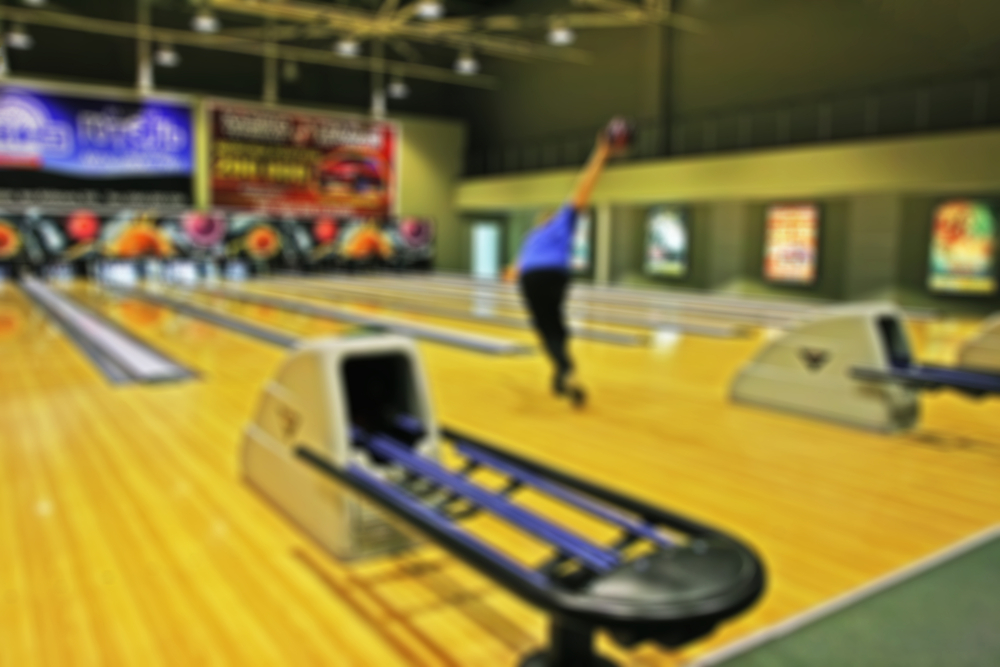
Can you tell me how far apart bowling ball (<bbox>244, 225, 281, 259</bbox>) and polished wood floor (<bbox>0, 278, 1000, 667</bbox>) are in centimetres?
998

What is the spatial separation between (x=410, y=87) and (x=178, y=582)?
1508 cm

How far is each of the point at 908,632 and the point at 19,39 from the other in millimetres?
12701

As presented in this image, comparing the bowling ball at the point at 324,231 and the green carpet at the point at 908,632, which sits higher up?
the bowling ball at the point at 324,231

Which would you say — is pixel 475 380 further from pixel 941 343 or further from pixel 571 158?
pixel 571 158

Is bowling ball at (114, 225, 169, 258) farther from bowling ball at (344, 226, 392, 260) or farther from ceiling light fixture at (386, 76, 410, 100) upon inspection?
ceiling light fixture at (386, 76, 410, 100)

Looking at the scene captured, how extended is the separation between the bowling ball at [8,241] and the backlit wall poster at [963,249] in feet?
41.5

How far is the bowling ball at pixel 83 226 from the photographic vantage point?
13188 mm

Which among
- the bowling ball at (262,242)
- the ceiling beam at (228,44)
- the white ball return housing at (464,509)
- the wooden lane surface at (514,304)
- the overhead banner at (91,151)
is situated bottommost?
the wooden lane surface at (514,304)

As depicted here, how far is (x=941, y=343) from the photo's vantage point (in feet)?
21.7

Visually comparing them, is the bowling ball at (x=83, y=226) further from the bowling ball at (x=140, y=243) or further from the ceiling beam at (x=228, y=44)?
the ceiling beam at (x=228, y=44)

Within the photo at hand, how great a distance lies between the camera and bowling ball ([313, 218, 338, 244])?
15.2m

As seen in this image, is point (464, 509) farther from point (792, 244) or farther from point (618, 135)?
point (792, 244)

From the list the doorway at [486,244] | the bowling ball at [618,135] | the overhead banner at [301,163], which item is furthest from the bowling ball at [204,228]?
the bowling ball at [618,135]

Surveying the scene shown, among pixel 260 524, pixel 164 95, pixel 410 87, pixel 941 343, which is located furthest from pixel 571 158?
pixel 260 524
